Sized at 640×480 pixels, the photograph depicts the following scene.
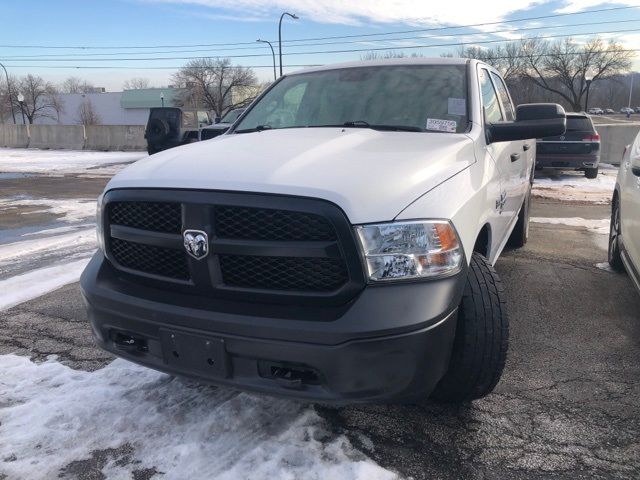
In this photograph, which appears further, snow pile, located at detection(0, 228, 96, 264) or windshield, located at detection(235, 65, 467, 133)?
snow pile, located at detection(0, 228, 96, 264)

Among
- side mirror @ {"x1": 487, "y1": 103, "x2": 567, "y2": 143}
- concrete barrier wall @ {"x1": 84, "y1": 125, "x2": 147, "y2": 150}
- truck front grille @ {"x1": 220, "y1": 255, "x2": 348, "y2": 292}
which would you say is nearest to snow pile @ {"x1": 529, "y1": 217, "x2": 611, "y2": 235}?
side mirror @ {"x1": 487, "y1": 103, "x2": 567, "y2": 143}

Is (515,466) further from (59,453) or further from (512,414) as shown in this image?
(59,453)

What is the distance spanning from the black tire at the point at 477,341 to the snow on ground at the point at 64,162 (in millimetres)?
17560

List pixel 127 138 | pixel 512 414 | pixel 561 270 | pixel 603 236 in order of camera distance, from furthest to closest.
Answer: pixel 127 138 → pixel 603 236 → pixel 561 270 → pixel 512 414

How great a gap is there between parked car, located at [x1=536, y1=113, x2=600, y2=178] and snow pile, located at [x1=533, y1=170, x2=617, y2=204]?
384mm

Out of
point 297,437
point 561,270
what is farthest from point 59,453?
point 561,270

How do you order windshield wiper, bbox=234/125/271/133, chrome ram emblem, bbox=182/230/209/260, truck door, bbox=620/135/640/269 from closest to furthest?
chrome ram emblem, bbox=182/230/209/260 → windshield wiper, bbox=234/125/271/133 → truck door, bbox=620/135/640/269

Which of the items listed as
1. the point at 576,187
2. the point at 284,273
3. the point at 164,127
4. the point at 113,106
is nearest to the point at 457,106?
the point at 284,273

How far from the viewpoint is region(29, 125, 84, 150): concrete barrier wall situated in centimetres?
3034

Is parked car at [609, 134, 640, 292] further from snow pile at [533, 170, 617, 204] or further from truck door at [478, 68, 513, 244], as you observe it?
snow pile at [533, 170, 617, 204]

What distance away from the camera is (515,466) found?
2359 mm

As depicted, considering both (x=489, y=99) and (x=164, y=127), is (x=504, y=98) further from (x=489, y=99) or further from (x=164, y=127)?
(x=164, y=127)

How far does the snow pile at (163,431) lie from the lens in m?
2.32

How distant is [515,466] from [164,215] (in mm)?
1897
